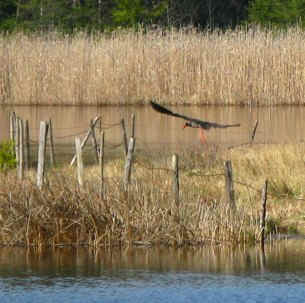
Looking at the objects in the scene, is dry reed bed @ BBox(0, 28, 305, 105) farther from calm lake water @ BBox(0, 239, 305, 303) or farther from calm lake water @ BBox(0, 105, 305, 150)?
calm lake water @ BBox(0, 239, 305, 303)

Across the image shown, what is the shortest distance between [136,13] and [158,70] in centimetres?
1177

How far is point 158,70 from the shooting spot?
31.6 metres

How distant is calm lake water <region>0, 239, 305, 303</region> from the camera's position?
10.2 metres

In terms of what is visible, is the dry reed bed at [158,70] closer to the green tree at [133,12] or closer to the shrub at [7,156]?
the green tree at [133,12]

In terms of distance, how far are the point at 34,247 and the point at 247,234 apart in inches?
Answer: 90.0

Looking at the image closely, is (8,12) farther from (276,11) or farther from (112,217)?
(112,217)

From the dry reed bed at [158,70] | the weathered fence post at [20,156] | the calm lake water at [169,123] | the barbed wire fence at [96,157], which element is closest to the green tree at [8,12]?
the dry reed bed at [158,70]

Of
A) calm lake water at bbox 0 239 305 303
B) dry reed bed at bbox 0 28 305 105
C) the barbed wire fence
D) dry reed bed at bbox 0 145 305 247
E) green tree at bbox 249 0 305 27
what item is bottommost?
calm lake water at bbox 0 239 305 303

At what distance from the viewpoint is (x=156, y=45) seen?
104 ft

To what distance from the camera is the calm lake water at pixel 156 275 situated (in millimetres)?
10172

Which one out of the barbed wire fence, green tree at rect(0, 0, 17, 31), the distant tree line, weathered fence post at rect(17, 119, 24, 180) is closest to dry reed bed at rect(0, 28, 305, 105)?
the barbed wire fence

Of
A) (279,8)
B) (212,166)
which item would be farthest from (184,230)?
(279,8)

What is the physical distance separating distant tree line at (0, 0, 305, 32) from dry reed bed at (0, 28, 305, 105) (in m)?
8.89

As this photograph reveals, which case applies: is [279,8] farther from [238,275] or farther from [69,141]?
[238,275]
